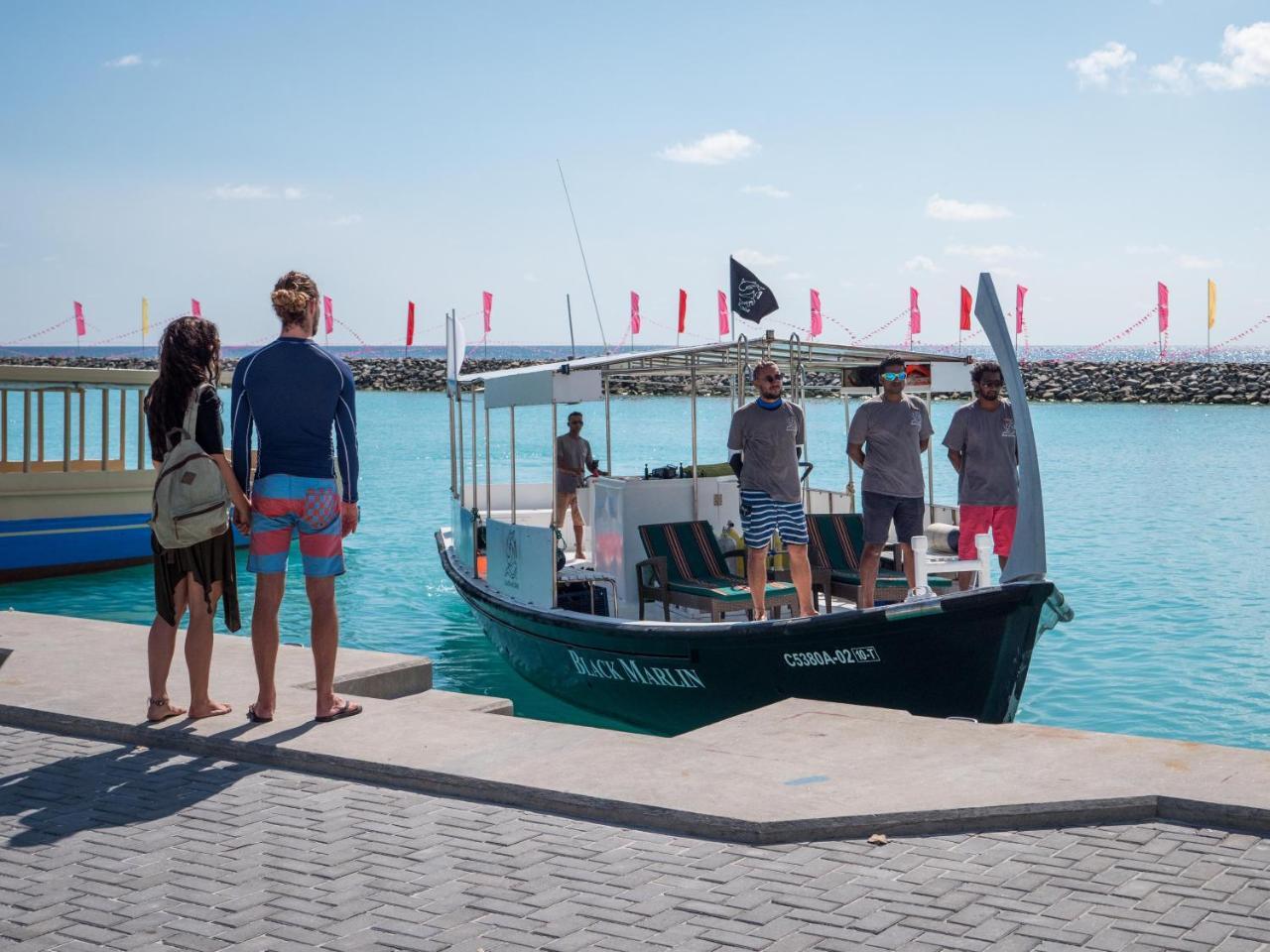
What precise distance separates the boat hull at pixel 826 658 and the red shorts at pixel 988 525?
6.08 ft

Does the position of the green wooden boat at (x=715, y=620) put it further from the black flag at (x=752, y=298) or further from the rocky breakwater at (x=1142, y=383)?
the rocky breakwater at (x=1142, y=383)

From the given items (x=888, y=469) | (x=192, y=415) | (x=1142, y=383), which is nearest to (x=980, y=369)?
(x=888, y=469)

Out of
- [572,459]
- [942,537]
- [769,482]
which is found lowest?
[942,537]

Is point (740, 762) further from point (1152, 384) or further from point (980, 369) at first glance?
point (1152, 384)

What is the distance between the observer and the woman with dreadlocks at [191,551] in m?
6.19

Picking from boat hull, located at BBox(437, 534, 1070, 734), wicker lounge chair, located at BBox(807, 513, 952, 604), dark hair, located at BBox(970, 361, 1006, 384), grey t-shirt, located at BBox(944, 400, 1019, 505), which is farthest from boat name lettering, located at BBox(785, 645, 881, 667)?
dark hair, located at BBox(970, 361, 1006, 384)

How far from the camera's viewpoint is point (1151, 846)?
4719 mm

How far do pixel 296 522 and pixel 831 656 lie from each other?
3660 mm

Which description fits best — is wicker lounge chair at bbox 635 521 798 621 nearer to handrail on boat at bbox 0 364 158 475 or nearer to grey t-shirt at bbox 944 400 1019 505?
grey t-shirt at bbox 944 400 1019 505

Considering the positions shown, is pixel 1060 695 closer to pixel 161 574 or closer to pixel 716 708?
pixel 716 708

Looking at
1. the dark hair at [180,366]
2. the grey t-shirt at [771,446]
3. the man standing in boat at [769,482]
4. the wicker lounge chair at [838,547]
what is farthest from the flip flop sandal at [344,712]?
the wicker lounge chair at [838,547]

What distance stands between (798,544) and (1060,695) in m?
5.26

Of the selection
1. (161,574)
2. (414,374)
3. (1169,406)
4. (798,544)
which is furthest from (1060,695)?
(414,374)

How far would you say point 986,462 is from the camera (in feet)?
32.4
